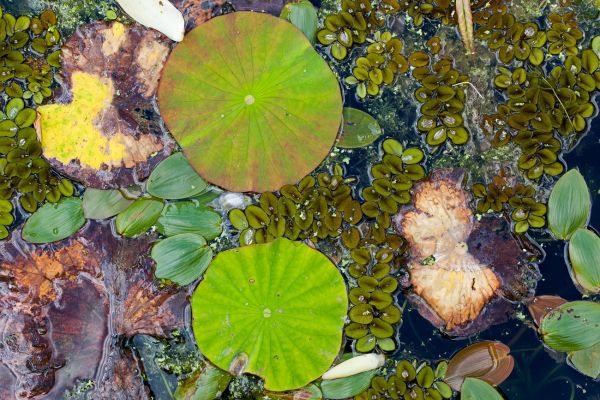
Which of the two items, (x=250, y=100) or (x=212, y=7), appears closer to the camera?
(x=250, y=100)

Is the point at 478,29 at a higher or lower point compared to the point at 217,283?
higher

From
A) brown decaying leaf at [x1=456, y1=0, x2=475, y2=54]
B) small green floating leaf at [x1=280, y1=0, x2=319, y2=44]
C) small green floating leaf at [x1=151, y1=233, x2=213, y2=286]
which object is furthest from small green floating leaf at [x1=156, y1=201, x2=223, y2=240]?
brown decaying leaf at [x1=456, y1=0, x2=475, y2=54]

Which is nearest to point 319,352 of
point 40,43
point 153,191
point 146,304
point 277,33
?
point 146,304

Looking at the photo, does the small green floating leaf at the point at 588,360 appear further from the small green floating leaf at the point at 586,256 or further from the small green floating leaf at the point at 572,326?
the small green floating leaf at the point at 586,256

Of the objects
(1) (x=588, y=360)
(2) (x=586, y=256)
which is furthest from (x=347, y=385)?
(2) (x=586, y=256)

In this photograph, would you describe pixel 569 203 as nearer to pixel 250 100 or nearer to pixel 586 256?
pixel 586 256

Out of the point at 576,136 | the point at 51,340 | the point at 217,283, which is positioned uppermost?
the point at 576,136

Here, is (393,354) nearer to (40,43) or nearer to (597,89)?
(597,89)
